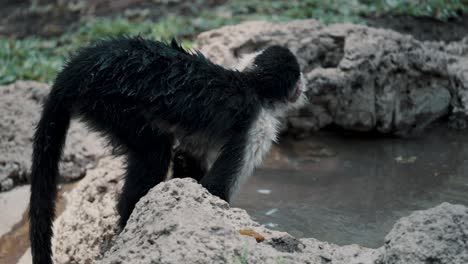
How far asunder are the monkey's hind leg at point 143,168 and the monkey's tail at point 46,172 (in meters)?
0.44

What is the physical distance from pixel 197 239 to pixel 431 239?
919mm

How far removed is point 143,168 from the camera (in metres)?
4.43

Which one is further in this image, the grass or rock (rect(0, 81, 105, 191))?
the grass

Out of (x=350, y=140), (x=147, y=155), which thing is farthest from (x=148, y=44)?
(x=350, y=140)

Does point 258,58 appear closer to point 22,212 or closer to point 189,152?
point 189,152

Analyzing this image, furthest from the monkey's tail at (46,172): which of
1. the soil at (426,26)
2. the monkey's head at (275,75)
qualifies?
the soil at (426,26)

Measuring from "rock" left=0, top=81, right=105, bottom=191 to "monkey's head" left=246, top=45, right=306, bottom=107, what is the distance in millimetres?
1668

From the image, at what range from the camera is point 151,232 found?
9.59 ft

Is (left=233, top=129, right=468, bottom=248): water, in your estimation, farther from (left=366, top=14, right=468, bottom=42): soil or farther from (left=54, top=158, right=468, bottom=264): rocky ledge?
(left=366, top=14, right=468, bottom=42): soil

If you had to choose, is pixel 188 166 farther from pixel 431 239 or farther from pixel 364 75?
pixel 431 239

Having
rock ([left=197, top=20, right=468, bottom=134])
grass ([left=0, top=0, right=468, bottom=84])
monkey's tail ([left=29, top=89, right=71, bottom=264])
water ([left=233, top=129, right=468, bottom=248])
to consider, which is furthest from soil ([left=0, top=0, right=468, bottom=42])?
monkey's tail ([left=29, top=89, right=71, bottom=264])

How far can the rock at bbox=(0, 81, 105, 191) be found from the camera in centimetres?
589

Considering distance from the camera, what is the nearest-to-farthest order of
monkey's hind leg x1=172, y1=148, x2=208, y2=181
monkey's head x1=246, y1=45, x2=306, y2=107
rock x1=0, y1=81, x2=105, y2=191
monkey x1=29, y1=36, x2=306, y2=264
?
monkey x1=29, y1=36, x2=306, y2=264 → monkey's head x1=246, y1=45, x2=306, y2=107 → monkey's hind leg x1=172, y1=148, x2=208, y2=181 → rock x1=0, y1=81, x2=105, y2=191

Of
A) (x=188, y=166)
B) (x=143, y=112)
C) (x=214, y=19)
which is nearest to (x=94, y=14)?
(x=214, y=19)
